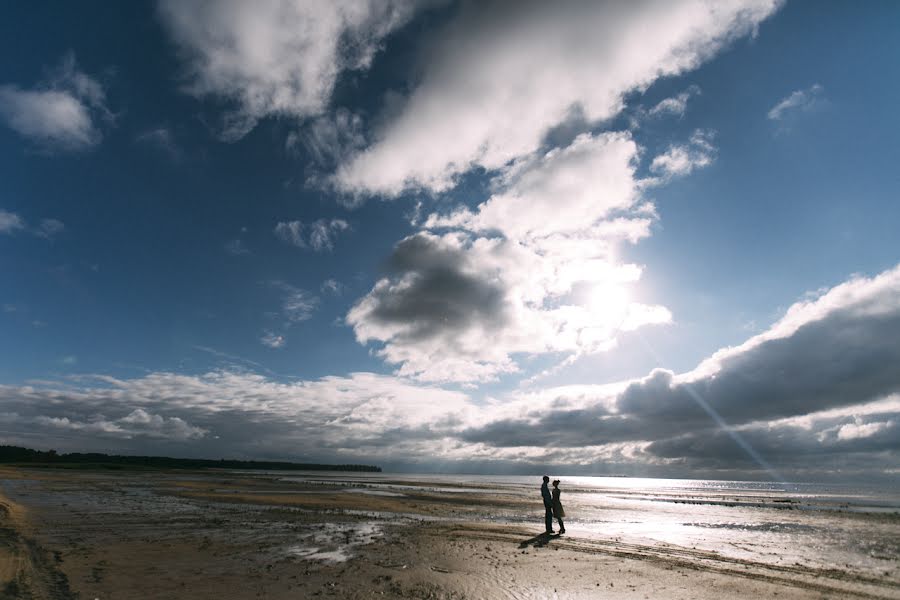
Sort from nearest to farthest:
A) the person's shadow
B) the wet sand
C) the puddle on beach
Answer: the wet sand → the puddle on beach → the person's shadow

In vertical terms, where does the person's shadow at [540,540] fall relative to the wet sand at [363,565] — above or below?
below

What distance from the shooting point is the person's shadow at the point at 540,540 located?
19891mm

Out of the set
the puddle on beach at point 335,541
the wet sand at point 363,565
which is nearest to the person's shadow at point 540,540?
the wet sand at point 363,565

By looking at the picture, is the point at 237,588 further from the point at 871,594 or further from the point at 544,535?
the point at 871,594

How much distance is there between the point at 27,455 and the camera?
598 feet

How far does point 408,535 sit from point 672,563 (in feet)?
40.6

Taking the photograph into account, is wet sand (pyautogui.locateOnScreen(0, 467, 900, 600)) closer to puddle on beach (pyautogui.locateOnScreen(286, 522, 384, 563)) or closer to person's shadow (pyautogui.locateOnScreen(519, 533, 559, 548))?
puddle on beach (pyautogui.locateOnScreen(286, 522, 384, 563))

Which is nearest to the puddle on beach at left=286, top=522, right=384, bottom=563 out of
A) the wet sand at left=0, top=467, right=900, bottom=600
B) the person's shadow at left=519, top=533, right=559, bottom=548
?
the wet sand at left=0, top=467, right=900, bottom=600

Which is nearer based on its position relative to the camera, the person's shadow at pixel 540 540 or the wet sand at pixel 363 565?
the wet sand at pixel 363 565

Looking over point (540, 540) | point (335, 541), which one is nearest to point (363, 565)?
point (335, 541)

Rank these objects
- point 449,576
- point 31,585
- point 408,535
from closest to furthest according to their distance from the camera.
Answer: point 31,585, point 449,576, point 408,535

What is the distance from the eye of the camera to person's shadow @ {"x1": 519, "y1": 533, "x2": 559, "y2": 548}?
19891mm

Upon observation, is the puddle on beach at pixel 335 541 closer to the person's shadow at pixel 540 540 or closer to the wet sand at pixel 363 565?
the wet sand at pixel 363 565

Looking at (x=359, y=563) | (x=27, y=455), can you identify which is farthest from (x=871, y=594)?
(x=27, y=455)
